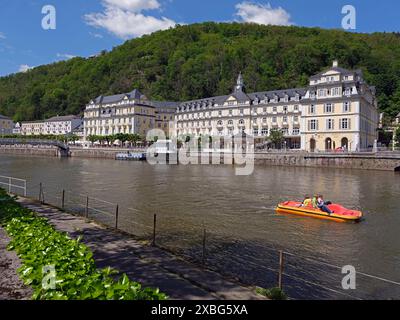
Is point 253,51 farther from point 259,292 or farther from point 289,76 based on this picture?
point 259,292

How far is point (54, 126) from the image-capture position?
16562 centimetres

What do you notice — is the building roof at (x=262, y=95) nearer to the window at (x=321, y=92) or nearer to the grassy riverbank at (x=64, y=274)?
the window at (x=321, y=92)

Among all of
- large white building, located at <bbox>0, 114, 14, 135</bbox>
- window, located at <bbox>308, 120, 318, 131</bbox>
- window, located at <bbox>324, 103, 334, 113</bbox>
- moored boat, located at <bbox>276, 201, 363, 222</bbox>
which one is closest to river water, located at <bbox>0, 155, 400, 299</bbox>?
moored boat, located at <bbox>276, 201, 363, 222</bbox>

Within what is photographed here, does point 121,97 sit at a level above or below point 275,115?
above

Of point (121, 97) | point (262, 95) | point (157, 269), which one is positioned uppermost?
point (121, 97)

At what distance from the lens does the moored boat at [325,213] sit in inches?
870

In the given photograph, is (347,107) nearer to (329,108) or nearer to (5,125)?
(329,108)

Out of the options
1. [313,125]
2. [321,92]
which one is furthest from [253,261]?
[321,92]

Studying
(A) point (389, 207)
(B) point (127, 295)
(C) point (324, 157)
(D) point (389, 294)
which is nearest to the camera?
(B) point (127, 295)

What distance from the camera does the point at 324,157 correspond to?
67.7 meters

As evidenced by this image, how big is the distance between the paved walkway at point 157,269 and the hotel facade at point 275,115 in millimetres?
66030

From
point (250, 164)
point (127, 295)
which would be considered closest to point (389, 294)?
point (127, 295)

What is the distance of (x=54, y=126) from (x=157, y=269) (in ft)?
558
